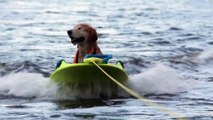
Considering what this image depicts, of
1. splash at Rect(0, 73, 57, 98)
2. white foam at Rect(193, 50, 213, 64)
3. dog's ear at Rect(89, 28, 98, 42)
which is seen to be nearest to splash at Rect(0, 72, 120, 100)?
splash at Rect(0, 73, 57, 98)

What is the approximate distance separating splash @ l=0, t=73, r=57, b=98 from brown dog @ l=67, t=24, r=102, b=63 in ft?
2.47

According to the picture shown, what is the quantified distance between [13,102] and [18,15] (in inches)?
691

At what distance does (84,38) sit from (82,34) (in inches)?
4.1

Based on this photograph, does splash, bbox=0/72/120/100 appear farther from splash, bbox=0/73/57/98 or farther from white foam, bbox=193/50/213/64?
white foam, bbox=193/50/213/64

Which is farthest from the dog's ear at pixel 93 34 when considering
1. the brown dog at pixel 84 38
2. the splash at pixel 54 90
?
the splash at pixel 54 90

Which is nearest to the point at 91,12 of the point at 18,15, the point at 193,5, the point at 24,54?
the point at 18,15

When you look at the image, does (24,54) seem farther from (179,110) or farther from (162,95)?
(179,110)

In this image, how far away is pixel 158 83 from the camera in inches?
418

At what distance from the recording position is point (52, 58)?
14.4 metres

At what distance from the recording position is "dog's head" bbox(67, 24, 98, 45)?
955 cm

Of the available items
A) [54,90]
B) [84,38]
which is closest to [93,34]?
[84,38]

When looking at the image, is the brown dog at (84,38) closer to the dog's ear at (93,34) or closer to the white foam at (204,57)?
the dog's ear at (93,34)

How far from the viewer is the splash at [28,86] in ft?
30.9

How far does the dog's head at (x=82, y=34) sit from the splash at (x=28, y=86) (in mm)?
801
